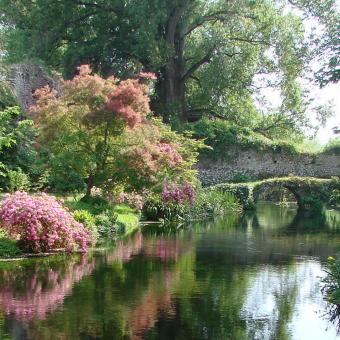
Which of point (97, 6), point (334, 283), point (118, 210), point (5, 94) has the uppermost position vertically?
point (97, 6)

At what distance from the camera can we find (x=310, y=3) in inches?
1558

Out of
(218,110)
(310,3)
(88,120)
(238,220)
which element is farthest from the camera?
(218,110)

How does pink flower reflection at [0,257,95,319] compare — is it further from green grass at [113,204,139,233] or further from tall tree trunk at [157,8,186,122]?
tall tree trunk at [157,8,186,122]

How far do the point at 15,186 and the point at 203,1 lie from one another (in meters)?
20.3

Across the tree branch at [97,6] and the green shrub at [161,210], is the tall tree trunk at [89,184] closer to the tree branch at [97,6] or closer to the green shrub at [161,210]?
the green shrub at [161,210]

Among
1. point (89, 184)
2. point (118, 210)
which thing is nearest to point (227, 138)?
point (118, 210)

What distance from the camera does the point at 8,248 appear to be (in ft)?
52.9

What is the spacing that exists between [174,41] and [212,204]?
12145 millimetres

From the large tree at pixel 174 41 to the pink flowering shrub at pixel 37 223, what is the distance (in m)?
20.7

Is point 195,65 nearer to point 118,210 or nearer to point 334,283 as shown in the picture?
point 118,210

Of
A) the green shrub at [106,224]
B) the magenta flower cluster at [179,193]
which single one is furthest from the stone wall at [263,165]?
the green shrub at [106,224]

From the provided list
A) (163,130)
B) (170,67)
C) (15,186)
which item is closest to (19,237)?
(15,186)

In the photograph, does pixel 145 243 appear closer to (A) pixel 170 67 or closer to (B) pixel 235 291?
(B) pixel 235 291

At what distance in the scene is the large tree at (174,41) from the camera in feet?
124
